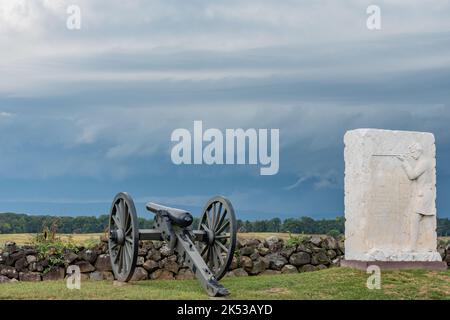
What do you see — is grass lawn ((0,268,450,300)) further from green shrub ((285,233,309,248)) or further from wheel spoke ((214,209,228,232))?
green shrub ((285,233,309,248))

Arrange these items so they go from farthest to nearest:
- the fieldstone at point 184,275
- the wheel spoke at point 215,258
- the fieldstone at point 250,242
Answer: the fieldstone at point 250,242 < the fieldstone at point 184,275 < the wheel spoke at point 215,258

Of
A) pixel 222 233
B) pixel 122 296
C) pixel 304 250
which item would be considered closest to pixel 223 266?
pixel 222 233

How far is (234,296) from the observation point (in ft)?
38.2

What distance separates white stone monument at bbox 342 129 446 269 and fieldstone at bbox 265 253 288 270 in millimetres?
1980

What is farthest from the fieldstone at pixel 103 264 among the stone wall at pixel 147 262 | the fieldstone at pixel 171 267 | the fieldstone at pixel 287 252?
the fieldstone at pixel 287 252

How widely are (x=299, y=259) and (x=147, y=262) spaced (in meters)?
3.59

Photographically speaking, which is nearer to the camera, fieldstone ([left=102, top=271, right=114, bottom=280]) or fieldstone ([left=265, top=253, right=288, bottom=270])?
fieldstone ([left=102, top=271, right=114, bottom=280])

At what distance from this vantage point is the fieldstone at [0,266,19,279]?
14984mm

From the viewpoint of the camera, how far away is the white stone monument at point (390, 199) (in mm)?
14234

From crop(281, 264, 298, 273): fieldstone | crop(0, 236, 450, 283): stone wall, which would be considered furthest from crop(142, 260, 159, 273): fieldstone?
crop(281, 264, 298, 273): fieldstone

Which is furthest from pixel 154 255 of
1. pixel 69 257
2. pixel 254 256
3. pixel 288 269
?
pixel 288 269

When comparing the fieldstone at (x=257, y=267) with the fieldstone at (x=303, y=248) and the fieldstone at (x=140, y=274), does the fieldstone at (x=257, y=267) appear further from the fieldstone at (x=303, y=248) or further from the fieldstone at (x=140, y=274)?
the fieldstone at (x=140, y=274)

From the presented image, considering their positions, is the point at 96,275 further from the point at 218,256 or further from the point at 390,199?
the point at 390,199

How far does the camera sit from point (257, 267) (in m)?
16.1
